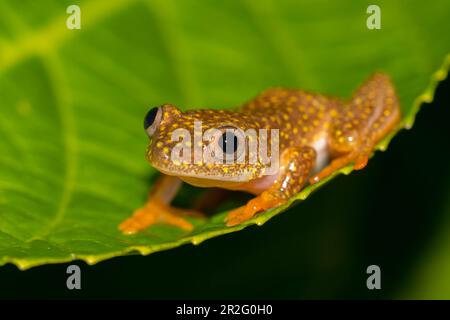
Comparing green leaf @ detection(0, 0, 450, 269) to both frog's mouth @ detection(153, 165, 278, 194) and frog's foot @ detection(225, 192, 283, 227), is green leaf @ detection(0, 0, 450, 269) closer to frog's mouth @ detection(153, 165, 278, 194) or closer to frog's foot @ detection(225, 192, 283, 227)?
frog's foot @ detection(225, 192, 283, 227)

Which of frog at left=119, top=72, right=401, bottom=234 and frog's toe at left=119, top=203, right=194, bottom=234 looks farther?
→ frog at left=119, top=72, right=401, bottom=234

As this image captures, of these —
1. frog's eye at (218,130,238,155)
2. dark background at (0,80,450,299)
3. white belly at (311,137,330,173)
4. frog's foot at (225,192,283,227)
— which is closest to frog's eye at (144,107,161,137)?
frog's eye at (218,130,238,155)

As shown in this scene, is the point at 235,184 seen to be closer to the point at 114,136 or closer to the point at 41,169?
the point at 114,136

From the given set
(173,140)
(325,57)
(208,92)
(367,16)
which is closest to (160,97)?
(208,92)

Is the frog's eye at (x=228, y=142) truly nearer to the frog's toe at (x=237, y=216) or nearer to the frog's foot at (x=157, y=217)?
the frog's toe at (x=237, y=216)

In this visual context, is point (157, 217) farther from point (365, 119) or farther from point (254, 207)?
point (365, 119)

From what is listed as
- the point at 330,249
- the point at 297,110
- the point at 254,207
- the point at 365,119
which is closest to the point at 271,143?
the point at 297,110

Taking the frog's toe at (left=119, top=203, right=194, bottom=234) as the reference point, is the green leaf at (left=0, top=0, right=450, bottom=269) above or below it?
above
